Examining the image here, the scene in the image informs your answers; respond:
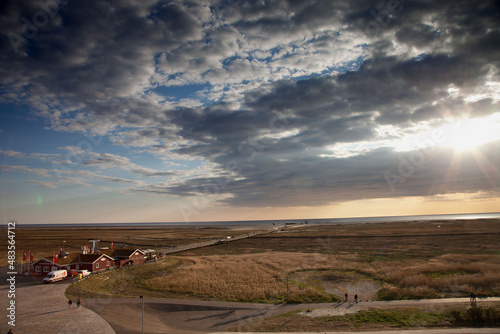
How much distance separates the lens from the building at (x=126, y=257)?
5600 centimetres

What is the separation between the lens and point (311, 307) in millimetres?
33406

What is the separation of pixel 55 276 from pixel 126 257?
14.9 metres

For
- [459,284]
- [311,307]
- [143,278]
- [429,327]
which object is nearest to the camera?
[429,327]

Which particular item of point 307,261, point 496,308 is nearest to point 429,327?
point 496,308

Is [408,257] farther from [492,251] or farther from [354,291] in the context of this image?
[354,291]

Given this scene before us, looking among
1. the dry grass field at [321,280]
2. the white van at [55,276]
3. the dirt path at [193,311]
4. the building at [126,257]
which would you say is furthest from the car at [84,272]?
the dirt path at [193,311]

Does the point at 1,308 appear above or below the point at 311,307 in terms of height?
above

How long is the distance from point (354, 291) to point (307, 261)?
2486cm

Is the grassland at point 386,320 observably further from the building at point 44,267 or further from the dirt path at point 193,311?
the building at point 44,267

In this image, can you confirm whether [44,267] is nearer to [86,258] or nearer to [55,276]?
[55,276]

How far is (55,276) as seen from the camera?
1710 inches

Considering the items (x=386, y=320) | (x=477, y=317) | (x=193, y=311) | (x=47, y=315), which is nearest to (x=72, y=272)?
(x=47, y=315)

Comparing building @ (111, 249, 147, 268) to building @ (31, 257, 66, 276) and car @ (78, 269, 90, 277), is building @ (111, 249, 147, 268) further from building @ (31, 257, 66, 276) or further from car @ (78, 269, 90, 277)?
building @ (31, 257, 66, 276)

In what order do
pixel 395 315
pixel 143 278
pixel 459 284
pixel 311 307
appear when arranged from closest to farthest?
pixel 395 315, pixel 311 307, pixel 459 284, pixel 143 278
